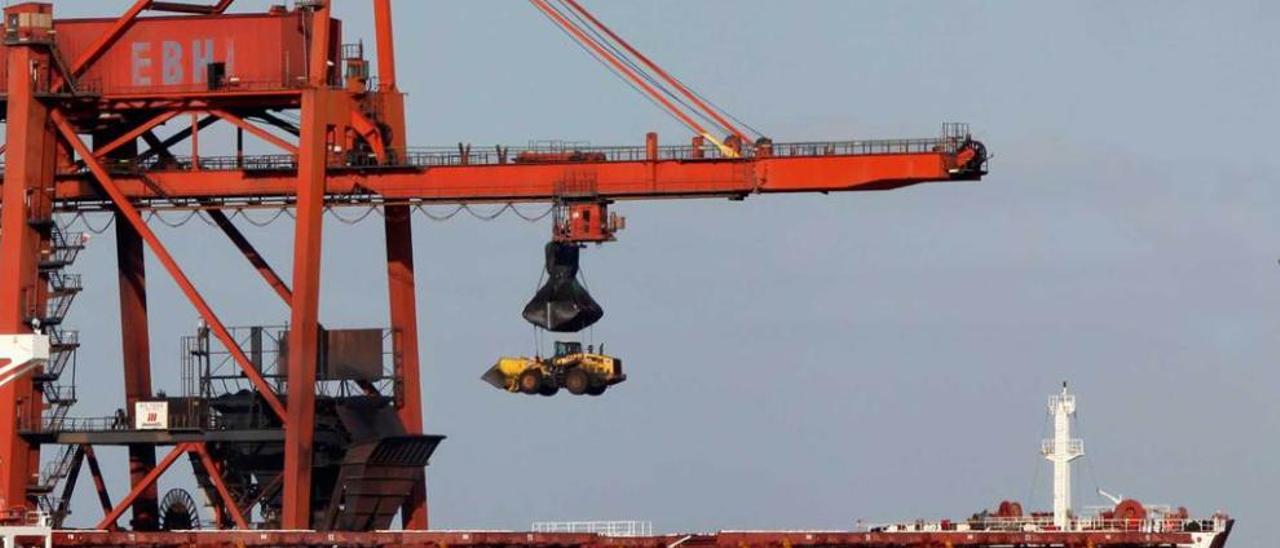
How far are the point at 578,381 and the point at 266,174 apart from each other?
10919 millimetres

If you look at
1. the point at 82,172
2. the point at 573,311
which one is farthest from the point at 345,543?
the point at 82,172

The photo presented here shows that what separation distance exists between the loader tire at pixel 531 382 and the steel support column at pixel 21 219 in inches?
567

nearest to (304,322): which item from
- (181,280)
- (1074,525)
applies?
(181,280)

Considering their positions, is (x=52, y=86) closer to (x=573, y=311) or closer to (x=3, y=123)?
(x=3, y=123)

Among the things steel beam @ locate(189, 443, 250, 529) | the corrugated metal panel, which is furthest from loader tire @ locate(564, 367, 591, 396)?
the corrugated metal panel

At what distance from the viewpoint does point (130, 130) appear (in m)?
107

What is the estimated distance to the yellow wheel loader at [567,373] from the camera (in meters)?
100

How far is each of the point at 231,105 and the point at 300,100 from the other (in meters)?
2.46

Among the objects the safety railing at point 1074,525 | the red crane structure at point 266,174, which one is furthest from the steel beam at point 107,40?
the safety railing at point 1074,525

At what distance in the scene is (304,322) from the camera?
101 m

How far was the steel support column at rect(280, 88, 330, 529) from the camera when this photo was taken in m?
101

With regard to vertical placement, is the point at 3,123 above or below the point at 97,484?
above

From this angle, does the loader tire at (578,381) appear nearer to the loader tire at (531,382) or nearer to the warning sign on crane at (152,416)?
the loader tire at (531,382)

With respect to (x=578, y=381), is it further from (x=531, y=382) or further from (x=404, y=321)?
(x=404, y=321)
